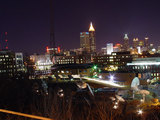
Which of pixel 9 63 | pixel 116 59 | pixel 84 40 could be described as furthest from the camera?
pixel 84 40

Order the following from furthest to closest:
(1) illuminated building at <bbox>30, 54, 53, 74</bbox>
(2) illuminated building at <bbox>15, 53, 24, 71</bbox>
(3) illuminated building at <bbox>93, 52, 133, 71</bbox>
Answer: (1) illuminated building at <bbox>30, 54, 53, 74</bbox> → (3) illuminated building at <bbox>93, 52, 133, 71</bbox> → (2) illuminated building at <bbox>15, 53, 24, 71</bbox>

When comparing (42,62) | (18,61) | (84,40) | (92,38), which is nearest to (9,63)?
(18,61)

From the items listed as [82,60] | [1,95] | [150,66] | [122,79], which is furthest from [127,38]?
[1,95]

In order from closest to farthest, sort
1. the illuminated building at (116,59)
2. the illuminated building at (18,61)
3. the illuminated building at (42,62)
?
the illuminated building at (18,61), the illuminated building at (116,59), the illuminated building at (42,62)

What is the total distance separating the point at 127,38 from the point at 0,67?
97.1 m

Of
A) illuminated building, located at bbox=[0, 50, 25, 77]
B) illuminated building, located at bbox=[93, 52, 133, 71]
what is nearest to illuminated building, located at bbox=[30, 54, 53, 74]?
illuminated building, located at bbox=[0, 50, 25, 77]

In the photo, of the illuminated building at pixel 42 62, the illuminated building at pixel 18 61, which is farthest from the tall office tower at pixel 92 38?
the illuminated building at pixel 18 61

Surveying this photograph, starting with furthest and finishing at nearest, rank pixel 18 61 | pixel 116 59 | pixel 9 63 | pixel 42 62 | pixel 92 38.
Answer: pixel 92 38 < pixel 42 62 < pixel 116 59 < pixel 18 61 < pixel 9 63

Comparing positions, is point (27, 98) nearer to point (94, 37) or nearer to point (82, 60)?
point (82, 60)

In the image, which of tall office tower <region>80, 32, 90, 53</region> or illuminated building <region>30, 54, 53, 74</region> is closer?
illuminated building <region>30, 54, 53, 74</region>

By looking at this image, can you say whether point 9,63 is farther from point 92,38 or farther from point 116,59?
point 92,38

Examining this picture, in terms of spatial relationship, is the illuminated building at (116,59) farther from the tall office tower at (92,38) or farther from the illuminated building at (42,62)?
the tall office tower at (92,38)

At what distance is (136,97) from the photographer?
668 cm

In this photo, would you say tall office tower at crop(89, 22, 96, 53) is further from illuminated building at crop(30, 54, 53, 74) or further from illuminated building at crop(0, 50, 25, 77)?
illuminated building at crop(0, 50, 25, 77)
